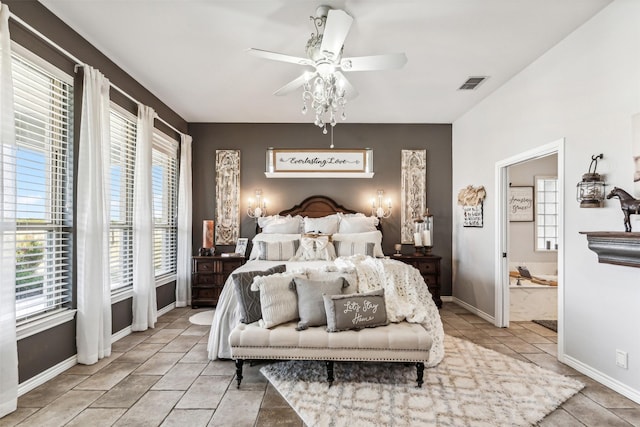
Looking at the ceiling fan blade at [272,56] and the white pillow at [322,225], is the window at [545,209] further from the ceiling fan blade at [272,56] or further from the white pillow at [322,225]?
the ceiling fan blade at [272,56]

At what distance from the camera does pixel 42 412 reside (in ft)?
7.61

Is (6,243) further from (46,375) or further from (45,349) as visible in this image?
(46,375)

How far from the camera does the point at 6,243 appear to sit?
7.49 feet

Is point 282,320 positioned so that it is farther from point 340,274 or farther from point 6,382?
point 6,382

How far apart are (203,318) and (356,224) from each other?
2.53m

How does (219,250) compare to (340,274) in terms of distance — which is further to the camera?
(219,250)

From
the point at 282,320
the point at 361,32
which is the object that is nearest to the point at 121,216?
the point at 282,320

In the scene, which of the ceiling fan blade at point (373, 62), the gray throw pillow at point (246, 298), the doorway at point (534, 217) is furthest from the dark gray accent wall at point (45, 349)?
the doorway at point (534, 217)

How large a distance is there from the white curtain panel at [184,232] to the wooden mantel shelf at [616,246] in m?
5.00

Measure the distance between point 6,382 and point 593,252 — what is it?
443 centimetres

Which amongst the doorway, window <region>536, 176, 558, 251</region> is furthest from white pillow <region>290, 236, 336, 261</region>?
window <region>536, 176, 558, 251</region>

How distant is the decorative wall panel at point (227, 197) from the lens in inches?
226

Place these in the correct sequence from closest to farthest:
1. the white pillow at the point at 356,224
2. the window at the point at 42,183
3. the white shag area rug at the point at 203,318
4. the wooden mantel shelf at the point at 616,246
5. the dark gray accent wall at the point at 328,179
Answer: the wooden mantel shelf at the point at 616,246, the window at the point at 42,183, the white shag area rug at the point at 203,318, the white pillow at the point at 356,224, the dark gray accent wall at the point at 328,179

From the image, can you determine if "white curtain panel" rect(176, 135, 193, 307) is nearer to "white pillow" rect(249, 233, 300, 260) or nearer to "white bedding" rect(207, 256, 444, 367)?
"white pillow" rect(249, 233, 300, 260)
